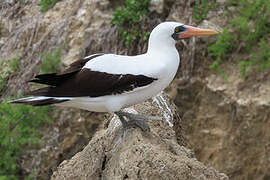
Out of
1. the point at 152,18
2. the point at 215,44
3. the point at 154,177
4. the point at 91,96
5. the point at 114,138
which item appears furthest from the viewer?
the point at 152,18

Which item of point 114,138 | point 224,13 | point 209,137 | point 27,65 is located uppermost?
point 224,13

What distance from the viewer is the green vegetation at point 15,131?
18.0ft

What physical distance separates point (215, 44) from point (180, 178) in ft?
10.1

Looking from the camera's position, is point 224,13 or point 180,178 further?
point 224,13

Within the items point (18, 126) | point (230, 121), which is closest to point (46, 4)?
point (18, 126)

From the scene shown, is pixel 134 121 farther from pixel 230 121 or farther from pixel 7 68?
pixel 7 68

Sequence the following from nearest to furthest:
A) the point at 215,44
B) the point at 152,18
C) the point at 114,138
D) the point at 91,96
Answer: the point at 91,96, the point at 114,138, the point at 215,44, the point at 152,18

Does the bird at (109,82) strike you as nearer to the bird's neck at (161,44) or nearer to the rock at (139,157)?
the bird's neck at (161,44)

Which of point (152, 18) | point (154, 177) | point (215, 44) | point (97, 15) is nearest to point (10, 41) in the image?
point (97, 15)

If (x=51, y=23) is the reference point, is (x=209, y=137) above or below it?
below

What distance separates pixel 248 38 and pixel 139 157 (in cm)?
322

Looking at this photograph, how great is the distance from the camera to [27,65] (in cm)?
600

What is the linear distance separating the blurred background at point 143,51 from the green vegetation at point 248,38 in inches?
0.5

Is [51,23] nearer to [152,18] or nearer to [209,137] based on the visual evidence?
[152,18]
